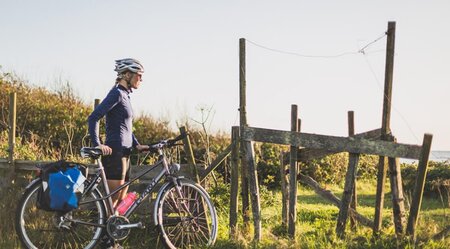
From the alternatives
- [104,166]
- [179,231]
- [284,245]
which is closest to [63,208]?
[104,166]

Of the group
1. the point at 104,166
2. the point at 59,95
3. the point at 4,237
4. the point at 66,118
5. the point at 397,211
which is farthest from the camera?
the point at 59,95

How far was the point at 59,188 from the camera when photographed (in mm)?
6152

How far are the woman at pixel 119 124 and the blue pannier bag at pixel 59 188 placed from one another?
1.35ft

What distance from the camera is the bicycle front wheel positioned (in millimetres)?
6657

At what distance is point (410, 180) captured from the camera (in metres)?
15.4

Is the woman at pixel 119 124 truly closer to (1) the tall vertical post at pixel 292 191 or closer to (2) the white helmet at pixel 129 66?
(2) the white helmet at pixel 129 66

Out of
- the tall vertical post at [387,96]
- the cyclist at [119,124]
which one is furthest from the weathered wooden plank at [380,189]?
the cyclist at [119,124]

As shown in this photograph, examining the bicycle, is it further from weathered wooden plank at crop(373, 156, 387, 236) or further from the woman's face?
weathered wooden plank at crop(373, 156, 387, 236)

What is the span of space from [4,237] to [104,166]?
2.09m

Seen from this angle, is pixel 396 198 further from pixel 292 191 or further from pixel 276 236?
pixel 276 236

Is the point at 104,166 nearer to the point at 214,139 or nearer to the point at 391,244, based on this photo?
the point at 391,244

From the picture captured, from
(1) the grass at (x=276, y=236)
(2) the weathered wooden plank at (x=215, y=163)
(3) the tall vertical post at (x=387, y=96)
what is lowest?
(1) the grass at (x=276, y=236)

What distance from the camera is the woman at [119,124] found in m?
6.36

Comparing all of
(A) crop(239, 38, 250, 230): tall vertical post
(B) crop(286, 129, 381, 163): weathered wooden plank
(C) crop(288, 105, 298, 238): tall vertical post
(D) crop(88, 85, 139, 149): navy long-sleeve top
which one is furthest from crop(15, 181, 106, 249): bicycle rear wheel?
(B) crop(286, 129, 381, 163): weathered wooden plank
